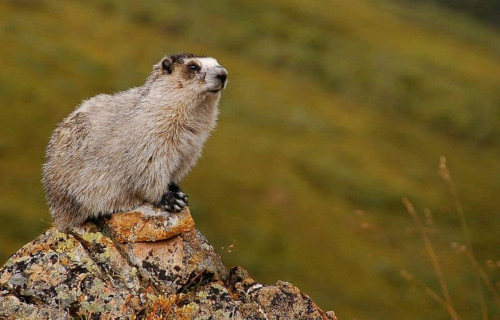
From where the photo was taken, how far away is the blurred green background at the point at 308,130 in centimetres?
5066

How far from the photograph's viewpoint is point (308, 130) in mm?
72250

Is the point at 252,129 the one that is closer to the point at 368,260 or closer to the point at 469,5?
the point at 368,260

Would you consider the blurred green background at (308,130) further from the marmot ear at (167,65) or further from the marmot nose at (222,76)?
the marmot nose at (222,76)

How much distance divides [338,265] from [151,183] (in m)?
41.1

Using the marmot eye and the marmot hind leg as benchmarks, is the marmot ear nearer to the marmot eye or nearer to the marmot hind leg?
the marmot eye

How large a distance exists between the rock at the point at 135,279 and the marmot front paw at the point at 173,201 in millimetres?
134

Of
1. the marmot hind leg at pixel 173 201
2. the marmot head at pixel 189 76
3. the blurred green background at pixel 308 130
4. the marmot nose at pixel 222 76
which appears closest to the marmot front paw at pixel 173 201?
the marmot hind leg at pixel 173 201

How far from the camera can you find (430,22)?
127125 millimetres

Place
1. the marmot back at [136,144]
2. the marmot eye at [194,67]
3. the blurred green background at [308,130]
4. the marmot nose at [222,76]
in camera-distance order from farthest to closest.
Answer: the blurred green background at [308,130]
the marmot eye at [194,67]
the marmot nose at [222,76]
the marmot back at [136,144]

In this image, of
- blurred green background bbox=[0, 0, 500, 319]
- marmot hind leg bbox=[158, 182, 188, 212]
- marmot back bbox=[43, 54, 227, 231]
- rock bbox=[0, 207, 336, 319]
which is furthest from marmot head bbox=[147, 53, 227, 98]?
blurred green background bbox=[0, 0, 500, 319]

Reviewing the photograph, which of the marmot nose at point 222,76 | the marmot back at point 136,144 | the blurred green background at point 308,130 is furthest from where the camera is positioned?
the blurred green background at point 308,130

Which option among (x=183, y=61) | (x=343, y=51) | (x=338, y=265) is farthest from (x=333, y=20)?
(x=183, y=61)

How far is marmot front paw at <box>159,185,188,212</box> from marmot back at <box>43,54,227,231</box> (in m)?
0.02

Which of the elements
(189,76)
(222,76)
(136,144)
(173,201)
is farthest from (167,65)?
(173,201)
